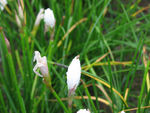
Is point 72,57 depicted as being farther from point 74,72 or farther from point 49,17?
point 74,72

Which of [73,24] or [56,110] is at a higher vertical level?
[73,24]

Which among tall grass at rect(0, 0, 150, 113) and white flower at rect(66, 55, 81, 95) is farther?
tall grass at rect(0, 0, 150, 113)

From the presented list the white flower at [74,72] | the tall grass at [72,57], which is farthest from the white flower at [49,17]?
the white flower at [74,72]

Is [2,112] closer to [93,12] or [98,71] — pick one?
[98,71]

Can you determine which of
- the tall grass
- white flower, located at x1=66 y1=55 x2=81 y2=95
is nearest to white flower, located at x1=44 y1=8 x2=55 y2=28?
Answer: the tall grass

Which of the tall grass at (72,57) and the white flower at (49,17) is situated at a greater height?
the white flower at (49,17)

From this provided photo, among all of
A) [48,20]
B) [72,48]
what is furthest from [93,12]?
[48,20]

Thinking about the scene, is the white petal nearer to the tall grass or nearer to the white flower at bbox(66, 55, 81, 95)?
the white flower at bbox(66, 55, 81, 95)

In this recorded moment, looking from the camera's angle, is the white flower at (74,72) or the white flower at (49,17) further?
the white flower at (49,17)

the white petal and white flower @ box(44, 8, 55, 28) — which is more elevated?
white flower @ box(44, 8, 55, 28)

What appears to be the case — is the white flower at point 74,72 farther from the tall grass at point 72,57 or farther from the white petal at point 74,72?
the tall grass at point 72,57

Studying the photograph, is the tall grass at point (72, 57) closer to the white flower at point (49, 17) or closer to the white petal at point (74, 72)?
the white flower at point (49, 17)
